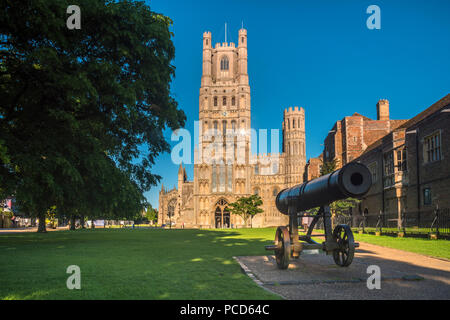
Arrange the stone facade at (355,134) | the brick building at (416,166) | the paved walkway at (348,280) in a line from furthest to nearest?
1. the stone facade at (355,134)
2. the brick building at (416,166)
3. the paved walkway at (348,280)

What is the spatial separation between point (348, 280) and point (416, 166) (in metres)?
21.1

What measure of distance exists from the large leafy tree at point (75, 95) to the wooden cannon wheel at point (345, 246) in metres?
8.25

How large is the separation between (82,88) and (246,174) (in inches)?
2398

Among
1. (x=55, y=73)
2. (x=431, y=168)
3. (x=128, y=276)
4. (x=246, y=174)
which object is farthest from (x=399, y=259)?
(x=246, y=174)

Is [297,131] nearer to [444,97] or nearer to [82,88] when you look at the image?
[444,97]

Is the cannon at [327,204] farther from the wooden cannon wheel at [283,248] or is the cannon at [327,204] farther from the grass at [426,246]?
the grass at [426,246]

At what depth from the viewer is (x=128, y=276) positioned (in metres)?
6.84

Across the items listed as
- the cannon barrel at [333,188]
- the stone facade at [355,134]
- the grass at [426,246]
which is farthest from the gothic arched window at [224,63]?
the cannon barrel at [333,188]

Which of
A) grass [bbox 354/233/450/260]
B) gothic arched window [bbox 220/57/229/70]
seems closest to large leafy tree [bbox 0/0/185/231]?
grass [bbox 354/233/450/260]

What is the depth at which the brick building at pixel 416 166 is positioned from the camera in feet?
69.4

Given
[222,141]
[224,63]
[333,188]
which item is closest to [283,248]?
[333,188]

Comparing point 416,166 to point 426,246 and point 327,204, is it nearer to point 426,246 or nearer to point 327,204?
point 426,246

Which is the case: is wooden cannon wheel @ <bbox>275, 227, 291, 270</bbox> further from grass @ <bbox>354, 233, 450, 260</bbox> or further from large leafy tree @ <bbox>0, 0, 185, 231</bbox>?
large leafy tree @ <bbox>0, 0, 185, 231</bbox>

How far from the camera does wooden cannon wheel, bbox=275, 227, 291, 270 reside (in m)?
7.47
